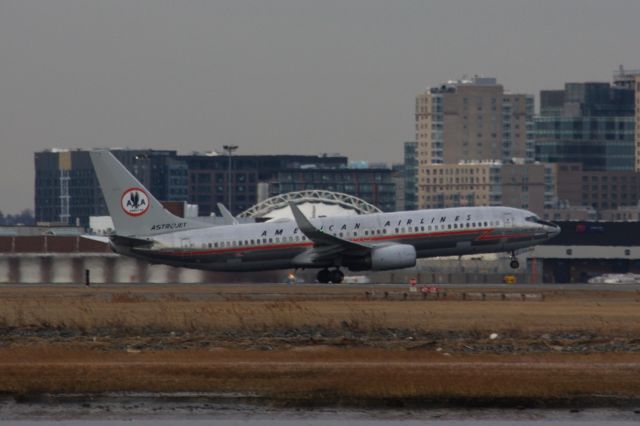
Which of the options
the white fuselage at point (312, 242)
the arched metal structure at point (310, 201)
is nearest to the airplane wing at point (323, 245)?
the white fuselage at point (312, 242)

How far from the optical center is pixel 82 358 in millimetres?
51125

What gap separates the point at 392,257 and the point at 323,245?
3.96 m

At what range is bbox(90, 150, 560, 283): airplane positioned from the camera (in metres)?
93.7

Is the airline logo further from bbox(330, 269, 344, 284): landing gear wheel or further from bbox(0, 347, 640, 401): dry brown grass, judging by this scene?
bbox(0, 347, 640, 401): dry brown grass

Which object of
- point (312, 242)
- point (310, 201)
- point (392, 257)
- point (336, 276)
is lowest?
point (336, 276)

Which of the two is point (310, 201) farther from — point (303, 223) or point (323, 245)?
→ point (303, 223)

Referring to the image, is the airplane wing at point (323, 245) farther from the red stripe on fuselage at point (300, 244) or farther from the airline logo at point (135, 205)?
the airline logo at point (135, 205)

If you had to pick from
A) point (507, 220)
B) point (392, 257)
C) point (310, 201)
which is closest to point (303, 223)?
point (392, 257)

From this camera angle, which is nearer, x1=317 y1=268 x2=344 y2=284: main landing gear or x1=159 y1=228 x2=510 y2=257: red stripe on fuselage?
x1=159 y1=228 x2=510 y2=257: red stripe on fuselage

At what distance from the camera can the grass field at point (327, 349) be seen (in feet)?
151

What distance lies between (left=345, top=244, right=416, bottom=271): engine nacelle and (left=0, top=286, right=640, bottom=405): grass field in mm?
17448

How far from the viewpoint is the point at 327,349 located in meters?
52.8

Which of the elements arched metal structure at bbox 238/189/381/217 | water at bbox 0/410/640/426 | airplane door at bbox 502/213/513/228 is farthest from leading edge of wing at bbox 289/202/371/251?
arched metal structure at bbox 238/189/381/217

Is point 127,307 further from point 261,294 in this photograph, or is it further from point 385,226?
point 385,226
